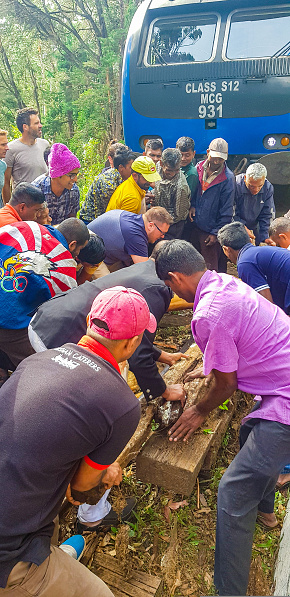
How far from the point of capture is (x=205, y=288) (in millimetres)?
2316

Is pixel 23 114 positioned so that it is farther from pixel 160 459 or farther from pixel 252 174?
pixel 160 459

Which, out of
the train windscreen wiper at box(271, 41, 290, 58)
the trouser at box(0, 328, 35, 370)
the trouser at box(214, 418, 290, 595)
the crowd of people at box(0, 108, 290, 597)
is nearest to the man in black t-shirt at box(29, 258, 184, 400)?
the crowd of people at box(0, 108, 290, 597)

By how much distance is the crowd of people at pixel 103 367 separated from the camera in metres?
1.53

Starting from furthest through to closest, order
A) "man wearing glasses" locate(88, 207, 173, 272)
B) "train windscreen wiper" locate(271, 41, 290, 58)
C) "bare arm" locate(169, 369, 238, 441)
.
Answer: "train windscreen wiper" locate(271, 41, 290, 58), "man wearing glasses" locate(88, 207, 173, 272), "bare arm" locate(169, 369, 238, 441)

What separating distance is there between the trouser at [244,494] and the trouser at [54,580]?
0.73 m

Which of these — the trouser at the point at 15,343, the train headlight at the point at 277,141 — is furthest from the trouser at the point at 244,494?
the train headlight at the point at 277,141

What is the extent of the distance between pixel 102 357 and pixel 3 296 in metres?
1.45

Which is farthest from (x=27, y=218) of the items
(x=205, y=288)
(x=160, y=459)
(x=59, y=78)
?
(x=59, y=78)

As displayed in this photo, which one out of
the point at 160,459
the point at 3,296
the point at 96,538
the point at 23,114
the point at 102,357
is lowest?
the point at 96,538

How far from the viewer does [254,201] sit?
5.23m

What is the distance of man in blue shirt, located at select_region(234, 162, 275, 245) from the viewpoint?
16.3 ft

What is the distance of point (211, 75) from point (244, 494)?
552 centimetres

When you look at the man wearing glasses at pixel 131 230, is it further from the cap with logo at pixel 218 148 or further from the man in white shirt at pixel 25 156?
the man in white shirt at pixel 25 156

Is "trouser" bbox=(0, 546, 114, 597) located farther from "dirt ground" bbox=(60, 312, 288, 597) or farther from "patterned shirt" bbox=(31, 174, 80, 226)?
"patterned shirt" bbox=(31, 174, 80, 226)
